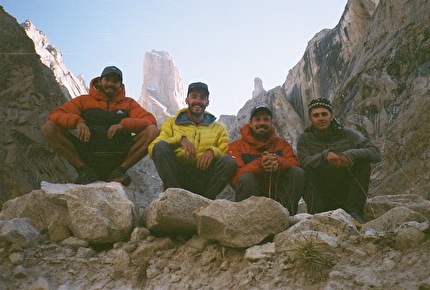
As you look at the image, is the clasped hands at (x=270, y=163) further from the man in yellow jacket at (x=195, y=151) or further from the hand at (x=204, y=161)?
the hand at (x=204, y=161)

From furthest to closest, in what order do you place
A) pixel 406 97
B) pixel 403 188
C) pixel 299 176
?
pixel 406 97
pixel 403 188
pixel 299 176

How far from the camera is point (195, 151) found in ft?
14.7

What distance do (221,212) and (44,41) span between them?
61.4 meters

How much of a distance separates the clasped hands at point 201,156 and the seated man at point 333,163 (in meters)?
1.12

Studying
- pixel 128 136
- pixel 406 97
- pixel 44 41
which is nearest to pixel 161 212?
pixel 128 136

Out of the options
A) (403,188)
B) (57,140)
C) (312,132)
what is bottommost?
(403,188)

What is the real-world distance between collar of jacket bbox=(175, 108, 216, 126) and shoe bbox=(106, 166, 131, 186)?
967 millimetres

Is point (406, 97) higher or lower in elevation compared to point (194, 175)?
higher

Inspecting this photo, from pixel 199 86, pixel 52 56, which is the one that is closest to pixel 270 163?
pixel 199 86

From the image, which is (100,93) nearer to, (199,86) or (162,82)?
(199,86)

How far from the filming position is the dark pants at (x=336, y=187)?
13.7ft

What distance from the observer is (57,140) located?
15.0 ft

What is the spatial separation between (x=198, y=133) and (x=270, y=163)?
115 centimetres

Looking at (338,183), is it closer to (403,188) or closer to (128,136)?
(128,136)
